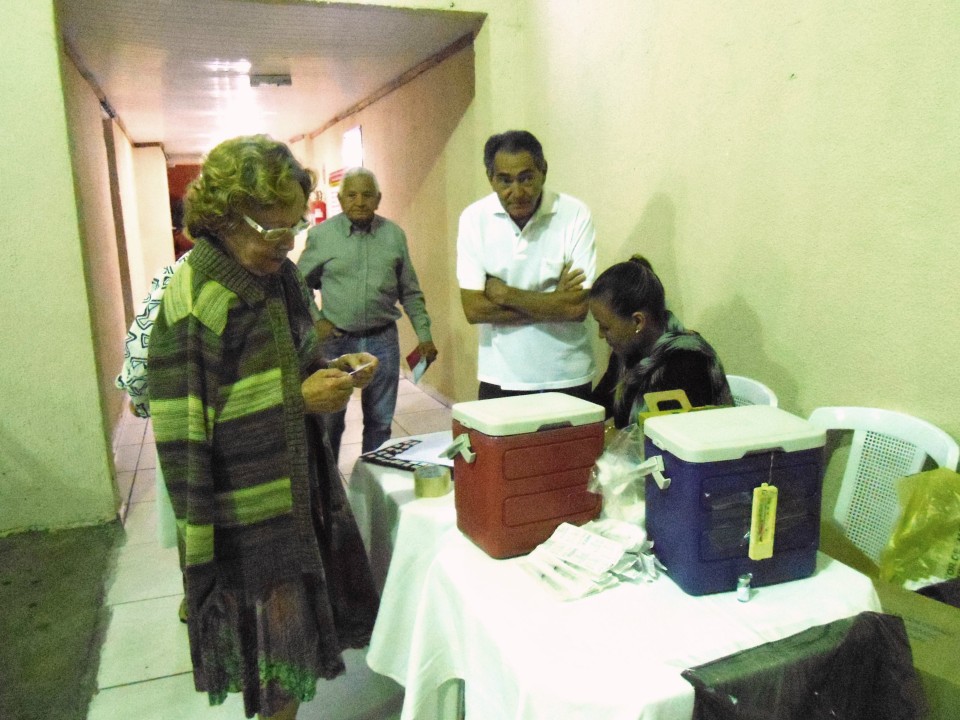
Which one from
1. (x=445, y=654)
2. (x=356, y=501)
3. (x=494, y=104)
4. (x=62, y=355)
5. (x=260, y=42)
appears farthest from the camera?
(x=260, y=42)

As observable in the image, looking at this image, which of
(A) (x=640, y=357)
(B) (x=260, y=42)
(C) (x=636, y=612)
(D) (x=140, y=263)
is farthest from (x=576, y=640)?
(D) (x=140, y=263)

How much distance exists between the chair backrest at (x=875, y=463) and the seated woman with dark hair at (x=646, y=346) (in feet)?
1.31

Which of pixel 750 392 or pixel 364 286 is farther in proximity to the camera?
pixel 364 286

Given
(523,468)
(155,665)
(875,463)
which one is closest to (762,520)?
(523,468)

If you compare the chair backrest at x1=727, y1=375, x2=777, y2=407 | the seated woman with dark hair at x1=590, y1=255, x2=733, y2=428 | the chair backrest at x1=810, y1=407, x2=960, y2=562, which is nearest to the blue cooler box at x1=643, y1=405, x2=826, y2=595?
the seated woman with dark hair at x1=590, y1=255, x2=733, y2=428

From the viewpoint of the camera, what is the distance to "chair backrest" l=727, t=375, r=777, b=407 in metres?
2.04

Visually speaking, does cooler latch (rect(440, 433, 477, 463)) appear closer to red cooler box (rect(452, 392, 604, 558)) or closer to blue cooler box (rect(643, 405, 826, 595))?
red cooler box (rect(452, 392, 604, 558))

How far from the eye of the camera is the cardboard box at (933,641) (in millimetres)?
1127

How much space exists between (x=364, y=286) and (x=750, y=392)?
1.78 m

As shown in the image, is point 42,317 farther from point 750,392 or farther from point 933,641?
point 933,641

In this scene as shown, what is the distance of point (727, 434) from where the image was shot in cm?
113

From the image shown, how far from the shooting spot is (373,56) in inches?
180

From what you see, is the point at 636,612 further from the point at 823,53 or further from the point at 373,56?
the point at 373,56

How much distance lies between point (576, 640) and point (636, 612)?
129 millimetres
